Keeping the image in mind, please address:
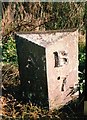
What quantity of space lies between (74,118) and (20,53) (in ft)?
2.84

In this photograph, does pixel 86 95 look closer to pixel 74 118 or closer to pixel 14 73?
pixel 74 118

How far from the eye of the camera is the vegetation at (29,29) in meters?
3.37

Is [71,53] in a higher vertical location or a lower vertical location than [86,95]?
higher

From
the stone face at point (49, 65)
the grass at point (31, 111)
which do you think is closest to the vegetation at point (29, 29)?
the grass at point (31, 111)

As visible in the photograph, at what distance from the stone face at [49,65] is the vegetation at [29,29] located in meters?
0.12

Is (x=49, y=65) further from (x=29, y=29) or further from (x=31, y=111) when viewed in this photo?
(x=29, y=29)

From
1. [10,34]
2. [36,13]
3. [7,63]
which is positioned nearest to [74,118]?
[7,63]

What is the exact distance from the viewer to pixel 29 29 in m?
4.52

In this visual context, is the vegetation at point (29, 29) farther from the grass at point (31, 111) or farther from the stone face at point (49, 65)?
the stone face at point (49, 65)

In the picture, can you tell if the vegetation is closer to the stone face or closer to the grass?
the grass

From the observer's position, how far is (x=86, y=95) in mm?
3238

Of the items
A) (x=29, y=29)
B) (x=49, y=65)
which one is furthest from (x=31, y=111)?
(x=29, y=29)

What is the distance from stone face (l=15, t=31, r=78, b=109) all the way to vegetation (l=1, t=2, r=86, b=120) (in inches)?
4.6

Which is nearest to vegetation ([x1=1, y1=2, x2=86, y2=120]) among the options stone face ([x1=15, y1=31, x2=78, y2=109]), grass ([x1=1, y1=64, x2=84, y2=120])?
grass ([x1=1, y1=64, x2=84, y2=120])
